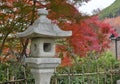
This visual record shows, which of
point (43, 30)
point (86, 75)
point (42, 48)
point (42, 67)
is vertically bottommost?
point (86, 75)

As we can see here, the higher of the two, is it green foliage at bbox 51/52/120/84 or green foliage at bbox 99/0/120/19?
green foliage at bbox 99/0/120/19

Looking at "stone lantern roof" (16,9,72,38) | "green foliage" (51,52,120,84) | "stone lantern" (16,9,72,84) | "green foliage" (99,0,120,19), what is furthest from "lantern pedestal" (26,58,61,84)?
"green foliage" (99,0,120,19)

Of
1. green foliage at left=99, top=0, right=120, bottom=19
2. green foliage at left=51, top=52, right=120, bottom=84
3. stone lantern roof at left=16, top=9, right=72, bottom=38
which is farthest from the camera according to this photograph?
green foliage at left=99, top=0, right=120, bottom=19

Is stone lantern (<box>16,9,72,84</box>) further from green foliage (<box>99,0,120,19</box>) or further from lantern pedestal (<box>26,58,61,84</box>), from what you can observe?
green foliage (<box>99,0,120,19</box>)

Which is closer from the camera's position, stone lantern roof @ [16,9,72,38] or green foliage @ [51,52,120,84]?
stone lantern roof @ [16,9,72,38]

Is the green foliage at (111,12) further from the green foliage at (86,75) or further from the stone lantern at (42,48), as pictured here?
the stone lantern at (42,48)

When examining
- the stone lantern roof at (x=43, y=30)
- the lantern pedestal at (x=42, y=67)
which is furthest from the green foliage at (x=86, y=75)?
the stone lantern roof at (x=43, y=30)

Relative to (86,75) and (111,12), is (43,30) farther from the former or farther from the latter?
(111,12)

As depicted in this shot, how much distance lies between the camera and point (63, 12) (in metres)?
7.59

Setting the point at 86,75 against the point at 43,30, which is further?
the point at 86,75

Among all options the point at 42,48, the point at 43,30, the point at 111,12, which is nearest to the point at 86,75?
the point at 42,48

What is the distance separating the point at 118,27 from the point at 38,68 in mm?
20850

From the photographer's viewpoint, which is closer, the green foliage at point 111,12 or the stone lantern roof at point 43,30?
the stone lantern roof at point 43,30

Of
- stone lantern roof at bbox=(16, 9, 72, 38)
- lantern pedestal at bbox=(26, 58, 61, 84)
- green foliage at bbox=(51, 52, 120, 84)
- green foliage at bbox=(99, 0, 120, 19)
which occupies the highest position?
green foliage at bbox=(99, 0, 120, 19)
